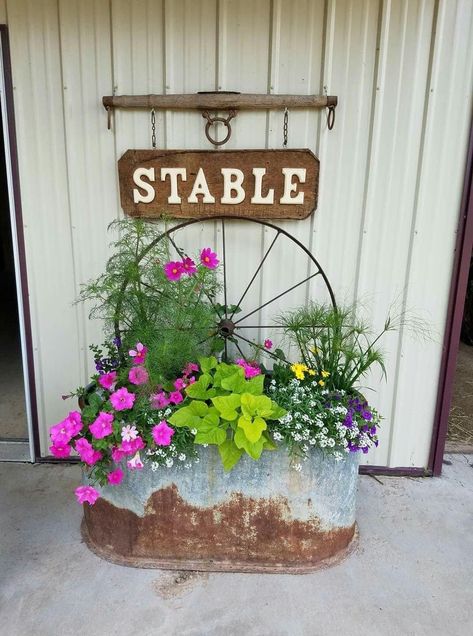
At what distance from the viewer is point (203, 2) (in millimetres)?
1902

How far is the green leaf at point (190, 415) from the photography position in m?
1.58

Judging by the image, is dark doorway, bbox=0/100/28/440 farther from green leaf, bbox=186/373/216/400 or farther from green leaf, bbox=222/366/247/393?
green leaf, bbox=222/366/247/393

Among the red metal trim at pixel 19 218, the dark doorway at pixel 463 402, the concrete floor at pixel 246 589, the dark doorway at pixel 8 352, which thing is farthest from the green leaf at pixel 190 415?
the dark doorway at pixel 463 402

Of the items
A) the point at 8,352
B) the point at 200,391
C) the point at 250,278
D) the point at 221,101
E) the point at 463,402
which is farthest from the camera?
the point at 8,352

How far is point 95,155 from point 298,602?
1.90 m

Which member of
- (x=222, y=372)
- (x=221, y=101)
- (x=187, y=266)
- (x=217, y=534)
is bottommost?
(x=217, y=534)

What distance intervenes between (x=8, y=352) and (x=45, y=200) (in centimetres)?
→ 235

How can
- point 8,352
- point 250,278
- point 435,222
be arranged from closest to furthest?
1. point 435,222
2. point 250,278
3. point 8,352

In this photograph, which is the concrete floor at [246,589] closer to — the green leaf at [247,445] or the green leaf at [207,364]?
the green leaf at [247,445]

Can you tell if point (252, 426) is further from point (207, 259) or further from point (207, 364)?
point (207, 259)

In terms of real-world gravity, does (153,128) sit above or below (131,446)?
above

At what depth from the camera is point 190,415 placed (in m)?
1.58

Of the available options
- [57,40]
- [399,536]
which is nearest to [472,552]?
[399,536]

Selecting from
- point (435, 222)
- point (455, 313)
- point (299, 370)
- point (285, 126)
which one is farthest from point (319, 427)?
point (285, 126)
